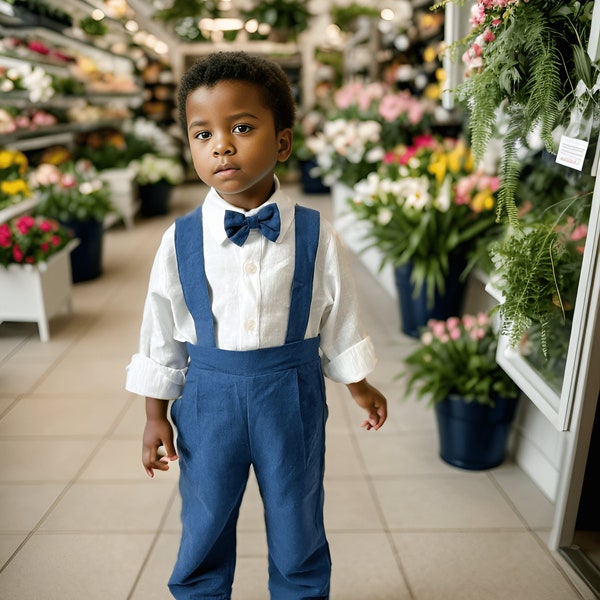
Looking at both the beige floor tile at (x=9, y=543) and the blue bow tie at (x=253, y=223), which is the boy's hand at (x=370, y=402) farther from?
the beige floor tile at (x=9, y=543)

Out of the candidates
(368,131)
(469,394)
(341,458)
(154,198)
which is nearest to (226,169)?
(469,394)

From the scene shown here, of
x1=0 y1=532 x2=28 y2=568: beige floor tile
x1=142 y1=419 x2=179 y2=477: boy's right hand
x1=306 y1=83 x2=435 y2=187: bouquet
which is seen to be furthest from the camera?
x1=306 y1=83 x2=435 y2=187: bouquet

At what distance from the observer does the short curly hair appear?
1.24 m

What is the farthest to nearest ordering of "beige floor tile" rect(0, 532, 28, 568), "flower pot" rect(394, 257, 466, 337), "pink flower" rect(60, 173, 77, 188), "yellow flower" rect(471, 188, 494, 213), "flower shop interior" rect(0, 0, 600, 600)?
1. "pink flower" rect(60, 173, 77, 188)
2. "flower pot" rect(394, 257, 466, 337)
3. "yellow flower" rect(471, 188, 494, 213)
4. "beige floor tile" rect(0, 532, 28, 568)
5. "flower shop interior" rect(0, 0, 600, 600)

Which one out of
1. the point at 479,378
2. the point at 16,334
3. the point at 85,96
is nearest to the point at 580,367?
the point at 479,378

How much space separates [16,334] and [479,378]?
2.09m

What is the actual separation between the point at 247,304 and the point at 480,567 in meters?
1.21

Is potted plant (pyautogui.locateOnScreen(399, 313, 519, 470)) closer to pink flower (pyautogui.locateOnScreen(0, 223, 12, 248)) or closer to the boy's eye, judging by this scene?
the boy's eye

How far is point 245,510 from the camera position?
7.44 ft

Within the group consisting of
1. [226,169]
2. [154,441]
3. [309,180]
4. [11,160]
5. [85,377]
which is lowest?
[309,180]

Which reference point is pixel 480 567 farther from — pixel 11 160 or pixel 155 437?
pixel 11 160

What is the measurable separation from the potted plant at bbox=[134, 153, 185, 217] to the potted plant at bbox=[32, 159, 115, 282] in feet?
7.49

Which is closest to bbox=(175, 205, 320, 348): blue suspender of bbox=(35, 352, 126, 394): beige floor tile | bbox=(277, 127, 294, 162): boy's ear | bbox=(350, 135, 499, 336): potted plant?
bbox=(277, 127, 294, 162): boy's ear

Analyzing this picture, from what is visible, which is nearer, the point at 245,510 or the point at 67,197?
the point at 245,510
